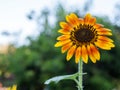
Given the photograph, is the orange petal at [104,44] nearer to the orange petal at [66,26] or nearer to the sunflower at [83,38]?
the sunflower at [83,38]

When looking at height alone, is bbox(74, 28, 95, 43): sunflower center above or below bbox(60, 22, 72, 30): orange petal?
below

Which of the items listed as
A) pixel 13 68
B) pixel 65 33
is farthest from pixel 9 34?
pixel 65 33

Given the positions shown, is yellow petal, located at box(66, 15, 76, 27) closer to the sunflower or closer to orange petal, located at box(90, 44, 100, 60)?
the sunflower

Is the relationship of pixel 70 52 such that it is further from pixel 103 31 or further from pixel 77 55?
pixel 103 31

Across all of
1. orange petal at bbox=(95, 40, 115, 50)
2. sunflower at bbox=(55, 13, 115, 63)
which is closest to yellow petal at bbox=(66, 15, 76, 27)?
sunflower at bbox=(55, 13, 115, 63)

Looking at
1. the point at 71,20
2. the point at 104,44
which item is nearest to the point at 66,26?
the point at 71,20

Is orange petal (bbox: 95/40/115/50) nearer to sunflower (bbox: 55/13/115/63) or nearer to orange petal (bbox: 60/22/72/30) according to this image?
sunflower (bbox: 55/13/115/63)

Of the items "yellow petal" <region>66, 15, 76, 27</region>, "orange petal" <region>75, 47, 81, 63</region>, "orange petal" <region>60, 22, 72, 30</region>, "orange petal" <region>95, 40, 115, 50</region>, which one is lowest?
"orange petal" <region>75, 47, 81, 63</region>

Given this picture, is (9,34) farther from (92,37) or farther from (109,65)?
(92,37)
